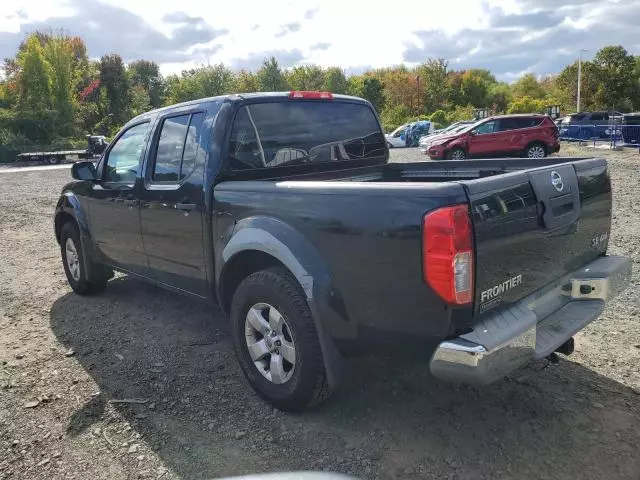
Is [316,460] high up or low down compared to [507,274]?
down

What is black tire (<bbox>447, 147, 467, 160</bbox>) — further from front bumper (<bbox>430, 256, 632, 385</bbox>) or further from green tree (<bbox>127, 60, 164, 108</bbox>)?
green tree (<bbox>127, 60, 164, 108</bbox>)

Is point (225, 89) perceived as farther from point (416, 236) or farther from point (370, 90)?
point (416, 236)

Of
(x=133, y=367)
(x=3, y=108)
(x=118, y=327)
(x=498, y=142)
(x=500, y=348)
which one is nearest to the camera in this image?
(x=500, y=348)

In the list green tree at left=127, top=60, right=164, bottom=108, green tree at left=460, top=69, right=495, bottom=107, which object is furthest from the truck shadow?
green tree at left=127, top=60, right=164, bottom=108

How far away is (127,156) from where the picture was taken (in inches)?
193

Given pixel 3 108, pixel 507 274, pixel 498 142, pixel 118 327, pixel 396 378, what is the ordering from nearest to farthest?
pixel 507 274 → pixel 396 378 → pixel 118 327 → pixel 498 142 → pixel 3 108

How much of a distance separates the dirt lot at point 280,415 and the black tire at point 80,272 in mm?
871

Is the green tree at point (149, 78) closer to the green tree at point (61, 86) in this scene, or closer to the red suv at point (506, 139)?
the green tree at point (61, 86)

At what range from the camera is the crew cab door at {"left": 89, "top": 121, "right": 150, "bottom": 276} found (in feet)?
15.2

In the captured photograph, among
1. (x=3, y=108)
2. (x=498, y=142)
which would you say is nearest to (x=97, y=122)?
(x=3, y=108)

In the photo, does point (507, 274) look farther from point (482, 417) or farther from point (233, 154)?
point (233, 154)

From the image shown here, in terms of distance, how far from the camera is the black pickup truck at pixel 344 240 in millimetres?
2531

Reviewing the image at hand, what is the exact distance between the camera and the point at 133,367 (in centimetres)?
407

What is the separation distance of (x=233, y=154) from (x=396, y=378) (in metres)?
1.90
